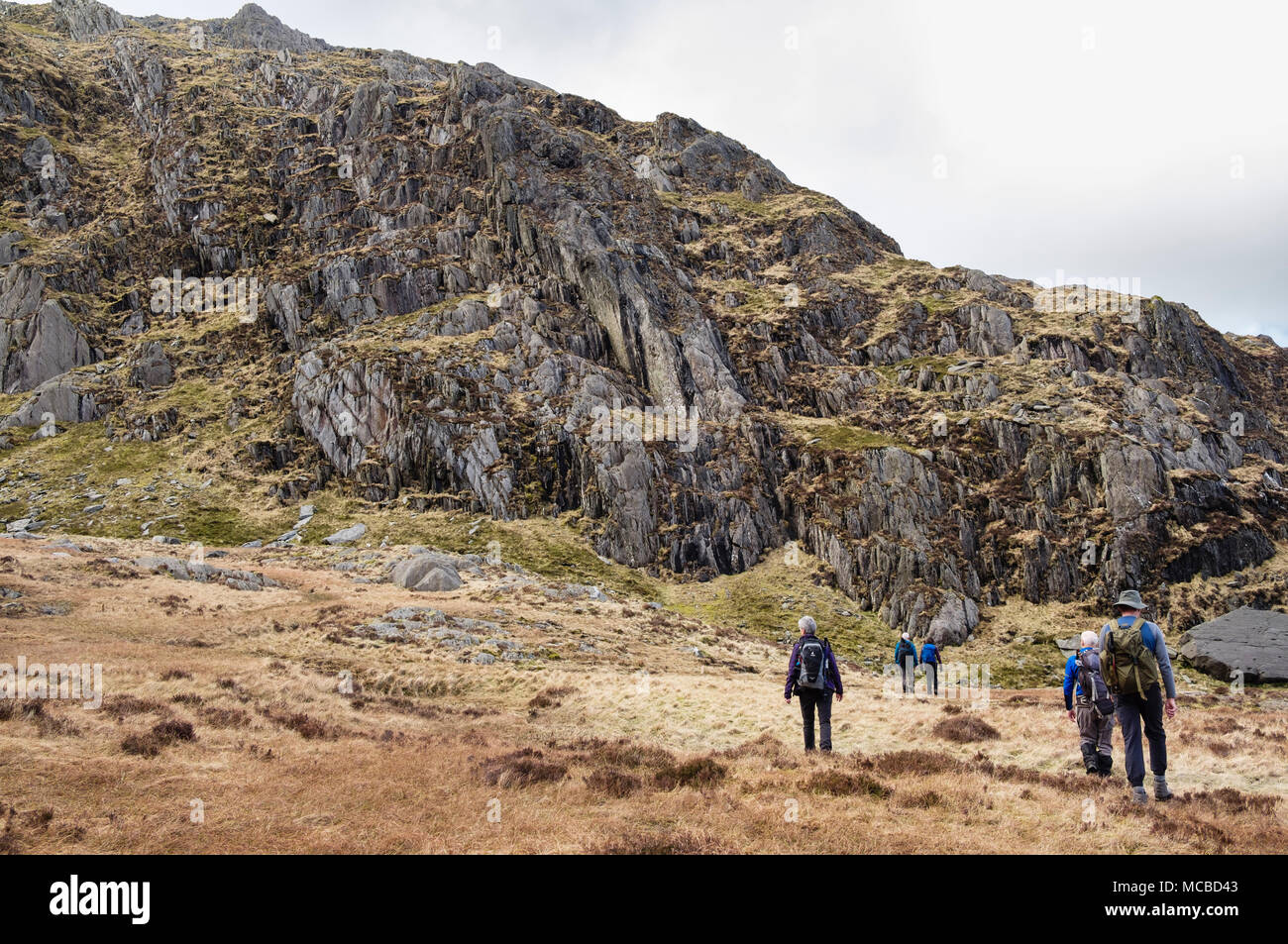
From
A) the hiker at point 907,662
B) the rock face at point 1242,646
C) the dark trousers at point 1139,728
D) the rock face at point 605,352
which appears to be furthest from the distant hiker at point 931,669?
the rock face at point 1242,646

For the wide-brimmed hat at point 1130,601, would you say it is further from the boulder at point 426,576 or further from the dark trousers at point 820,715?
the boulder at point 426,576

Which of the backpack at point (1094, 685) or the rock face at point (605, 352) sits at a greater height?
the rock face at point (605, 352)

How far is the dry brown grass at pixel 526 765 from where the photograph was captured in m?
9.71

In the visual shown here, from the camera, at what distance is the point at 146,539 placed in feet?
189

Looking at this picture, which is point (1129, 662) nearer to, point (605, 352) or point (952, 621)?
point (952, 621)

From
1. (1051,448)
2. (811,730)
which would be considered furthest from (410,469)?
(1051,448)

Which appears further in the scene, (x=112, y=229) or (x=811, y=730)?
(x=112, y=229)

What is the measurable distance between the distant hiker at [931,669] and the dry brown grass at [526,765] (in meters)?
2.75

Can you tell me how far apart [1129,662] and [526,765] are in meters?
12.1

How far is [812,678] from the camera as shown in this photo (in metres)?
15.3

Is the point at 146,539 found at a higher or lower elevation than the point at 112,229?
lower

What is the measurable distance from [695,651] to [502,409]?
4519cm

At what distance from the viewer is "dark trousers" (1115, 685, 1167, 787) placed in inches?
433
